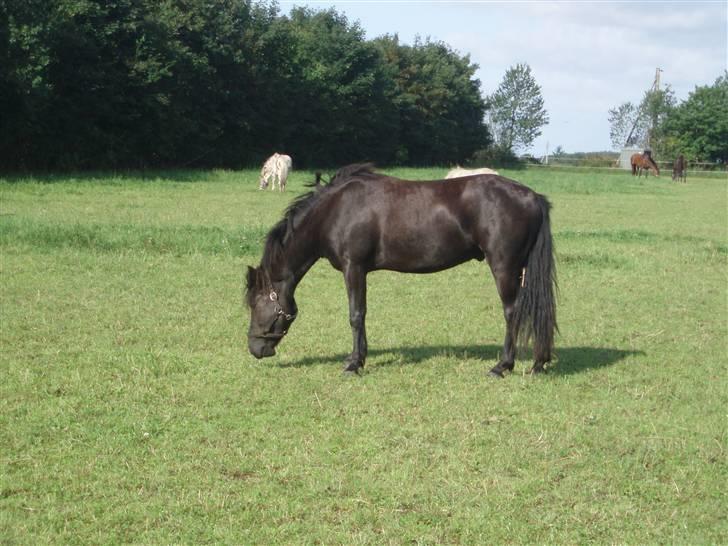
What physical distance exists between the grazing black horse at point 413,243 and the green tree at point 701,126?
7946 centimetres

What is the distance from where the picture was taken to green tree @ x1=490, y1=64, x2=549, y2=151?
103 m

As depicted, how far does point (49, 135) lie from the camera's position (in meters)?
31.8

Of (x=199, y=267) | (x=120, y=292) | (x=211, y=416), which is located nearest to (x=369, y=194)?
(x=211, y=416)

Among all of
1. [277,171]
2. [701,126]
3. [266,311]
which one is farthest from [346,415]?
[701,126]

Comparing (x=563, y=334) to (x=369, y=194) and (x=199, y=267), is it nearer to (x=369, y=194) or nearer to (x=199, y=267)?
(x=369, y=194)

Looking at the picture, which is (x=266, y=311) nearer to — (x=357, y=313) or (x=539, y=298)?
(x=357, y=313)

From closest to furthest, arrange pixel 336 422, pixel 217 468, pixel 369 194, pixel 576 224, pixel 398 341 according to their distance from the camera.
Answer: pixel 217 468 < pixel 336 422 < pixel 369 194 < pixel 398 341 < pixel 576 224

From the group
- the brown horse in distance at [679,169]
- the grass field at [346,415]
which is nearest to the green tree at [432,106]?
the brown horse in distance at [679,169]

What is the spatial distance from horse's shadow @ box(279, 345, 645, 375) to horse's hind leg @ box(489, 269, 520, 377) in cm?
43

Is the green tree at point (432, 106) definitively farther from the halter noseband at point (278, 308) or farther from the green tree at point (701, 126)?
the halter noseband at point (278, 308)

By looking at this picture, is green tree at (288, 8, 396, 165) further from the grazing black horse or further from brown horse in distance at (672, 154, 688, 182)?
the grazing black horse

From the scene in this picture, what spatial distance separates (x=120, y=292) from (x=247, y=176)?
1031 inches

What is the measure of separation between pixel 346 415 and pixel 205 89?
37.4m

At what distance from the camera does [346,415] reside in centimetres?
630
